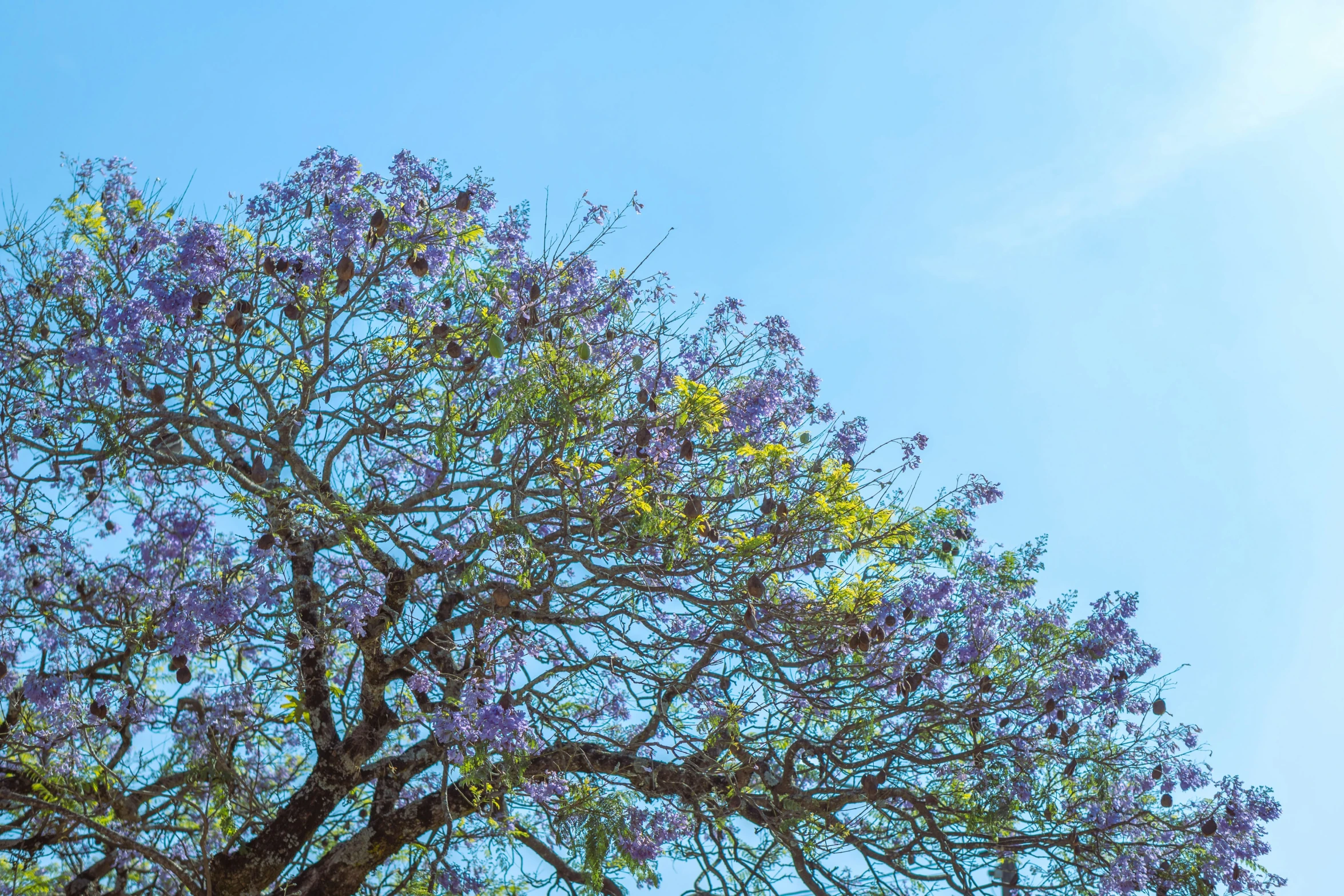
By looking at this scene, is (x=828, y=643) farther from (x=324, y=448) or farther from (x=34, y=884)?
(x=34, y=884)

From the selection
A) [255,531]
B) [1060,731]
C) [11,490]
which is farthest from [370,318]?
[1060,731]

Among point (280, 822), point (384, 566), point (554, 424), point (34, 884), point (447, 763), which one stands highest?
point (554, 424)

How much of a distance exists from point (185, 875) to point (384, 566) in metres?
2.01

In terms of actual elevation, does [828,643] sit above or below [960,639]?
below

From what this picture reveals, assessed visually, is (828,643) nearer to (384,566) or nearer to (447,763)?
(447,763)

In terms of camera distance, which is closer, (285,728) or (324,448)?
(324,448)

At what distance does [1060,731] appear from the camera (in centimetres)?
700

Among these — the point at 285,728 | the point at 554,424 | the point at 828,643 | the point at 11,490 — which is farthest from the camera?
the point at 285,728

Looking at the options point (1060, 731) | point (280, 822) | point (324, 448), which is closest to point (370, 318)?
point (324, 448)

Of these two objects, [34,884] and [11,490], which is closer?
[11,490]

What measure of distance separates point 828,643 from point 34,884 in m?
6.40

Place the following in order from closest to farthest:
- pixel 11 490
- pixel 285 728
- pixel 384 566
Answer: pixel 384 566 → pixel 11 490 → pixel 285 728

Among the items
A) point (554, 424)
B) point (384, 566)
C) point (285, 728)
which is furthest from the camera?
point (285, 728)

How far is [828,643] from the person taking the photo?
608 centimetres
